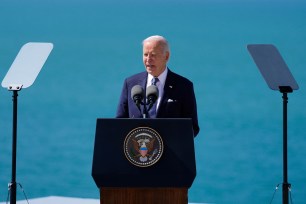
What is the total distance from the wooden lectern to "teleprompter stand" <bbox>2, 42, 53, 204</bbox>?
4.99 feet

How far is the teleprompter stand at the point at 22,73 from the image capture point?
14.8 ft

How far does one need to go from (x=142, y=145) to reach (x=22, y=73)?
168cm

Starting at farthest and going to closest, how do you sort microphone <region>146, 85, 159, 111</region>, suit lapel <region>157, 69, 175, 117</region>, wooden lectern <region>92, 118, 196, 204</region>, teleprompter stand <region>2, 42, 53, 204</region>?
teleprompter stand <region>2, 42, 53, 204</region> < suit lapel <region>157, 69, 175, 117</region> < microphone <region>146, 85, 159, 111</region> < wooden lectern <region>92, 118, 196, 204</region>

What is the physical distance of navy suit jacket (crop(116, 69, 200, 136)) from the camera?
378 centimetres

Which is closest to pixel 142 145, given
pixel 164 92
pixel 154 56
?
pixel 154 56

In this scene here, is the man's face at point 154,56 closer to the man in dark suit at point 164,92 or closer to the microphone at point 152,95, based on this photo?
the man in dark suit at point 164,92

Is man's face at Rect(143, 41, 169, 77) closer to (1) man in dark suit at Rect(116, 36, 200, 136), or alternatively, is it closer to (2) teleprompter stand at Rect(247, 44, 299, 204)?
(1) man in dark suit at Rect(116, 36, 200, 136)

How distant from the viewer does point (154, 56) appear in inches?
144

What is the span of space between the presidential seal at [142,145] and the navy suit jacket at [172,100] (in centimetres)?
66

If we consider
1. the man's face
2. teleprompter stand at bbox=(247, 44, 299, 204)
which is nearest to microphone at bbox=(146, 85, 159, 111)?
the man's face

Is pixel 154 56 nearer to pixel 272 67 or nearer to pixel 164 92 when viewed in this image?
pixel 164 92

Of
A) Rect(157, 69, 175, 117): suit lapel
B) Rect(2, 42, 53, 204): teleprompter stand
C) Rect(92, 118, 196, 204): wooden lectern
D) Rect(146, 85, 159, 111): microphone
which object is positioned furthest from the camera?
Rect(2, 42, 53, 204): teleprompter stand

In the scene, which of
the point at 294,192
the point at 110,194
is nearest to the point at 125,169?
the point at 110,194

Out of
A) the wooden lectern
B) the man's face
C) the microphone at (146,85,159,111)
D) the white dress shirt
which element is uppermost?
the man's face
